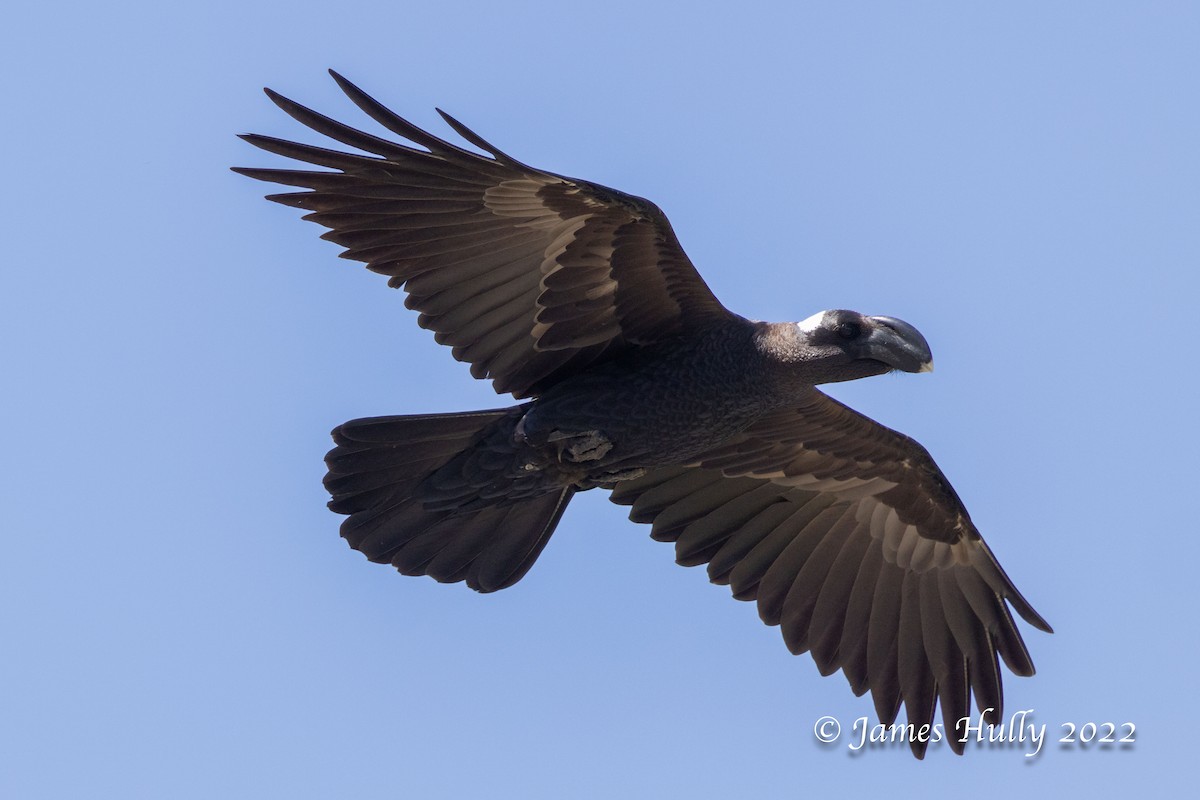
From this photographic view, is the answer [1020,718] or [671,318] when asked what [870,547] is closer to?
[1020,718]

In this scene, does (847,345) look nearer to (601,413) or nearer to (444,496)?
(601,413)

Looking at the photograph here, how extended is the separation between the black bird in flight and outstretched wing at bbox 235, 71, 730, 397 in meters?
0.01

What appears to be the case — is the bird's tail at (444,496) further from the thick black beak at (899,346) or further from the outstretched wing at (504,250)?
the thick black beak at (899,346)


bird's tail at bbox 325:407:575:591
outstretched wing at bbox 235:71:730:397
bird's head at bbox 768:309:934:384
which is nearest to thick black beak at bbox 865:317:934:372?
bird's head at bbox 768:309:934:384

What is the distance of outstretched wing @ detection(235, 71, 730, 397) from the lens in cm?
797

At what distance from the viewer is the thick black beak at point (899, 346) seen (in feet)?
27.0

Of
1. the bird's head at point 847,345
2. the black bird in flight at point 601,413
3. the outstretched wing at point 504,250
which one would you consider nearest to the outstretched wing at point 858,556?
the black bird in flight at point 601,413

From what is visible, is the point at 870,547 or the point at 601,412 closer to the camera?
the point at 601,412

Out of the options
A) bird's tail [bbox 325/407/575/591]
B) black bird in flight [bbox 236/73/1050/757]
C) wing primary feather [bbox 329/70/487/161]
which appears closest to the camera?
wing primary feather [bbox 329/70/487/161]

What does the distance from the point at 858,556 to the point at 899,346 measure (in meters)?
2.20

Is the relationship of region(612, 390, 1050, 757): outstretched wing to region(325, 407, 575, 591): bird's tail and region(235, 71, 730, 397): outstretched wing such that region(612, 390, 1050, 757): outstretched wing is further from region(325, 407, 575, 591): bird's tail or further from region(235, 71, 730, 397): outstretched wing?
region(235, 71, 730, 397): outstretched wing

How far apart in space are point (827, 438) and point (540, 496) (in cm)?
178

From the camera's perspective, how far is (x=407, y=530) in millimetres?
8844

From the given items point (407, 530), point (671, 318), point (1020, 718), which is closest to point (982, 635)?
point (1020, 718)
